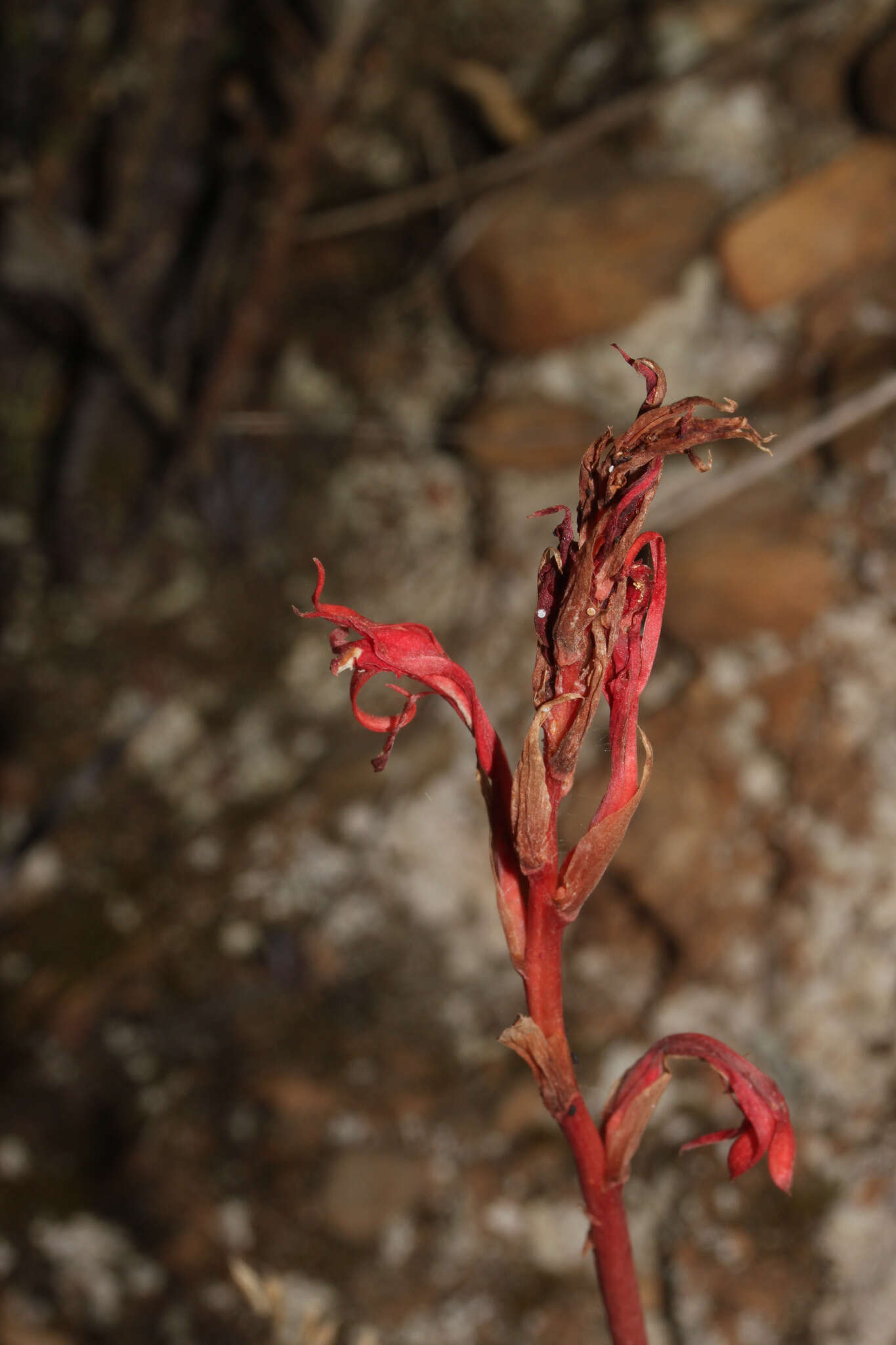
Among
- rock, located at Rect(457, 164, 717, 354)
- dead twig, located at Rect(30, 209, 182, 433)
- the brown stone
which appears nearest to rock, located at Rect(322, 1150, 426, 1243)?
the brown stone

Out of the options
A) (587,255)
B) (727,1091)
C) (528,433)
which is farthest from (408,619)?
(727,1091)

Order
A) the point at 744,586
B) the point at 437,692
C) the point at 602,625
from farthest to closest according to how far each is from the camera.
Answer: the point at 744,586
the point at 437,692
the point at 602,625

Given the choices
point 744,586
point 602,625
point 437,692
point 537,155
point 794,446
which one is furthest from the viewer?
point 537,155

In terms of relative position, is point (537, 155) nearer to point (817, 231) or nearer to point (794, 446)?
point (817, 231)

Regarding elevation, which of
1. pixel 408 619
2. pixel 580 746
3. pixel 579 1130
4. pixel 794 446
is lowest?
pixel 579 1130

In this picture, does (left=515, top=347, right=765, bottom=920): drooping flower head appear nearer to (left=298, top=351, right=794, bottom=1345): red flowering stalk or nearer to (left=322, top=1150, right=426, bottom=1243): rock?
(left=298, top=351, right=794, bottom=1345): red flowering stalk

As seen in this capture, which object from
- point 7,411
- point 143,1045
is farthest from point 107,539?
point 143,1045

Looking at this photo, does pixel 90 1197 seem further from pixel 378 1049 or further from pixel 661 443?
pixel 661 443
